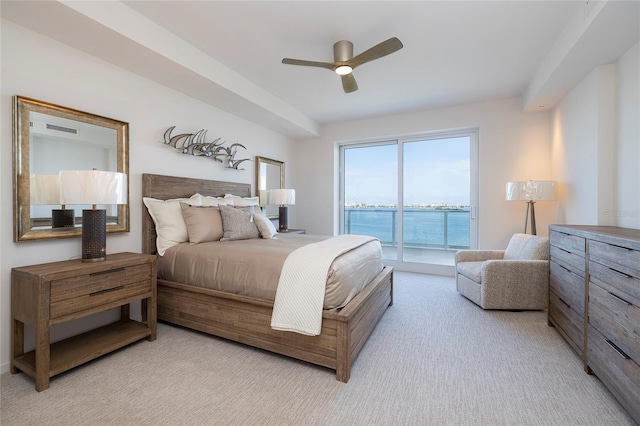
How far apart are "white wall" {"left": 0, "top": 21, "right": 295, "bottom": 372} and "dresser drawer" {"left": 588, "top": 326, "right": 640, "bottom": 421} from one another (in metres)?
3.77

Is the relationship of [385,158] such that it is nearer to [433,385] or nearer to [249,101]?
[249,101]

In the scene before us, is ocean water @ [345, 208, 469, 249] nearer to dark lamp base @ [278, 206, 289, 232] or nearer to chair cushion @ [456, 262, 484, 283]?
chair cushion @ [456, 262, 484, 283]

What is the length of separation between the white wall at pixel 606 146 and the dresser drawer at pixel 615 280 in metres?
0.93

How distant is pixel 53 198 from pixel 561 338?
4350 mm

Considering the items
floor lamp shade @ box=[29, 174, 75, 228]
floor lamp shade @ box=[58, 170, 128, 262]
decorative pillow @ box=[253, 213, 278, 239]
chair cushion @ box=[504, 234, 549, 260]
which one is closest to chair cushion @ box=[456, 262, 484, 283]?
chair cushion @ box=[504, 234, 549, 260]

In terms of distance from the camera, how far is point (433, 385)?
6.00ft

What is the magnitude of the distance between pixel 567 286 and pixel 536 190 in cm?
169

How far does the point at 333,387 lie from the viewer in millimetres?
1823

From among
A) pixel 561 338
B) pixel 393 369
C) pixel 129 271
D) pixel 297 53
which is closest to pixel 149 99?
pixel 297 53

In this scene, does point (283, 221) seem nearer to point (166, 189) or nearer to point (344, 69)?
point (166, 189)

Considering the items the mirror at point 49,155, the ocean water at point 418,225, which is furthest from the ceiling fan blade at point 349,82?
the ocean water at point 418,225

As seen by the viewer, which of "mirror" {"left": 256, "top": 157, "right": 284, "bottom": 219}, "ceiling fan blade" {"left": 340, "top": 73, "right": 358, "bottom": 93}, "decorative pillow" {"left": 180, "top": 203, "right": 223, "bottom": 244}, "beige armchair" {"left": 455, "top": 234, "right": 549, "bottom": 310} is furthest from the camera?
"mirror" {"left": 256, "top": 157, "right": 284, "bottom": 219}

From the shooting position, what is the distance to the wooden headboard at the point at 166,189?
9.53 ft

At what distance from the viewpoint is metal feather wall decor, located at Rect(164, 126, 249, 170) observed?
3225 mm
